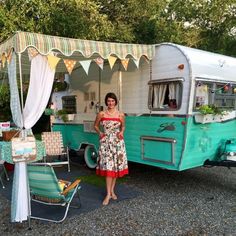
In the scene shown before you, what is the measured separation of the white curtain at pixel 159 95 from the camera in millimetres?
5465

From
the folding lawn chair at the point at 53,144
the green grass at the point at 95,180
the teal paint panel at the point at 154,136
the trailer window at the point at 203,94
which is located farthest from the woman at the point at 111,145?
the folding lawn chair at the point at 53,144

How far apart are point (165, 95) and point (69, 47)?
1838mm

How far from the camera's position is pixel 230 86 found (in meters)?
5.77

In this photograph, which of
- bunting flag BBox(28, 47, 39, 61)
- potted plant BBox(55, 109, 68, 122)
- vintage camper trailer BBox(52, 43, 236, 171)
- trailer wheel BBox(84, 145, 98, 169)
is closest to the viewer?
bunting flag BBox(28, 47, 39, 61)

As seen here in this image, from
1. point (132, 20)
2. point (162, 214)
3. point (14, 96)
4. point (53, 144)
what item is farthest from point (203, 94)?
point (132, 20)

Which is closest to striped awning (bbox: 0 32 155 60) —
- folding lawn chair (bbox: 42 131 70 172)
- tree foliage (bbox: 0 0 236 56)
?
folding lawn chair (bbox: 42 131 70 172)

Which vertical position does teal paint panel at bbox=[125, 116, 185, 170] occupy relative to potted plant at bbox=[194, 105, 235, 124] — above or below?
below

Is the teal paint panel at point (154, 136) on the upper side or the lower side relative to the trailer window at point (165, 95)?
lower

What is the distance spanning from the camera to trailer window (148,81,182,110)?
520 cm

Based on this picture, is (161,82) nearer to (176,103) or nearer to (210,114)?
(176,103)

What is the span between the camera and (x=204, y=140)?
543 cm

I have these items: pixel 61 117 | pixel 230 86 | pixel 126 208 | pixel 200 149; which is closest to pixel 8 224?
pixel 126 208

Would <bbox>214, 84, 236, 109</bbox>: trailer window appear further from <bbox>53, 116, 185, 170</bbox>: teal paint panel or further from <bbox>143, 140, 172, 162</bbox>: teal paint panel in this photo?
<bbox>143, 140, 172, 162</bbox>: teal paint panel

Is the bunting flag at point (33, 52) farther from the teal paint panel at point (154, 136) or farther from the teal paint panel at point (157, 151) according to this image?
the teal paint panel at point (157, 151)
